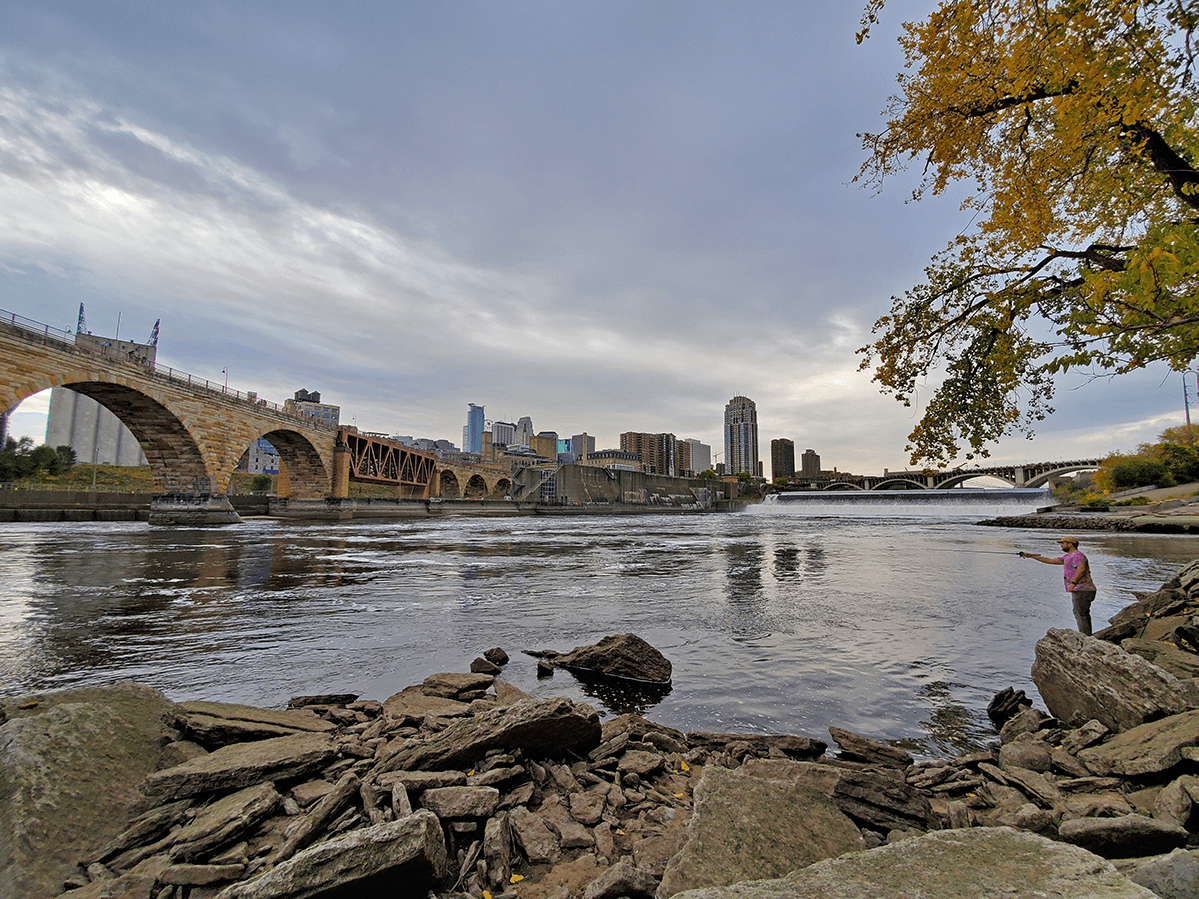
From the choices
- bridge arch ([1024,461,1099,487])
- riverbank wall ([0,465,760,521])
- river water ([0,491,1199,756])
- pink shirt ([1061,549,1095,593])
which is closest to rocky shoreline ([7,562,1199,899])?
river water ([0,491,1199,756])

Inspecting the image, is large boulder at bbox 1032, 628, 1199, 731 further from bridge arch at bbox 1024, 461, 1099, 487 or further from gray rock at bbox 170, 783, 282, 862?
bridge arch at bbox 1024, 461, 1099, 487

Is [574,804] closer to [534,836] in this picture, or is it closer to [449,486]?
[534,836]

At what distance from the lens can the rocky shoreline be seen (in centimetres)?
221

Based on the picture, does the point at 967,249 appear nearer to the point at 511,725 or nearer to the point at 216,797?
the point at 511,725

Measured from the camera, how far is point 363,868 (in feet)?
7.50

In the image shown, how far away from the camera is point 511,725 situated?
3.77m

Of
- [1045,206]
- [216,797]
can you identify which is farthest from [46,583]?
[1045,206]

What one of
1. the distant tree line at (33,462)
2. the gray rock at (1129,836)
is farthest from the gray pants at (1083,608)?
the distant tree line at (33,462)

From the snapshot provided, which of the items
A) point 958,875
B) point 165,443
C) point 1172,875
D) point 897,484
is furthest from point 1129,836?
point 897,484

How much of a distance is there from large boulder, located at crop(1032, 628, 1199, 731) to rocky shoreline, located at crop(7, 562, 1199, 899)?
0.08ft

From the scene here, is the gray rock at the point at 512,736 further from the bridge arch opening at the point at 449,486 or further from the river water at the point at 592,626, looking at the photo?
the bridge arch opening at the point at 449,486

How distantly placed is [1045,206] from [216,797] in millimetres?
9233

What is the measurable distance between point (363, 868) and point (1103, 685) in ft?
18.9

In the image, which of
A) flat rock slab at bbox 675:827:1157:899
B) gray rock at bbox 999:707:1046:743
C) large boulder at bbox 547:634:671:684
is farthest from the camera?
large boulder at bbox 547:634:671:684
